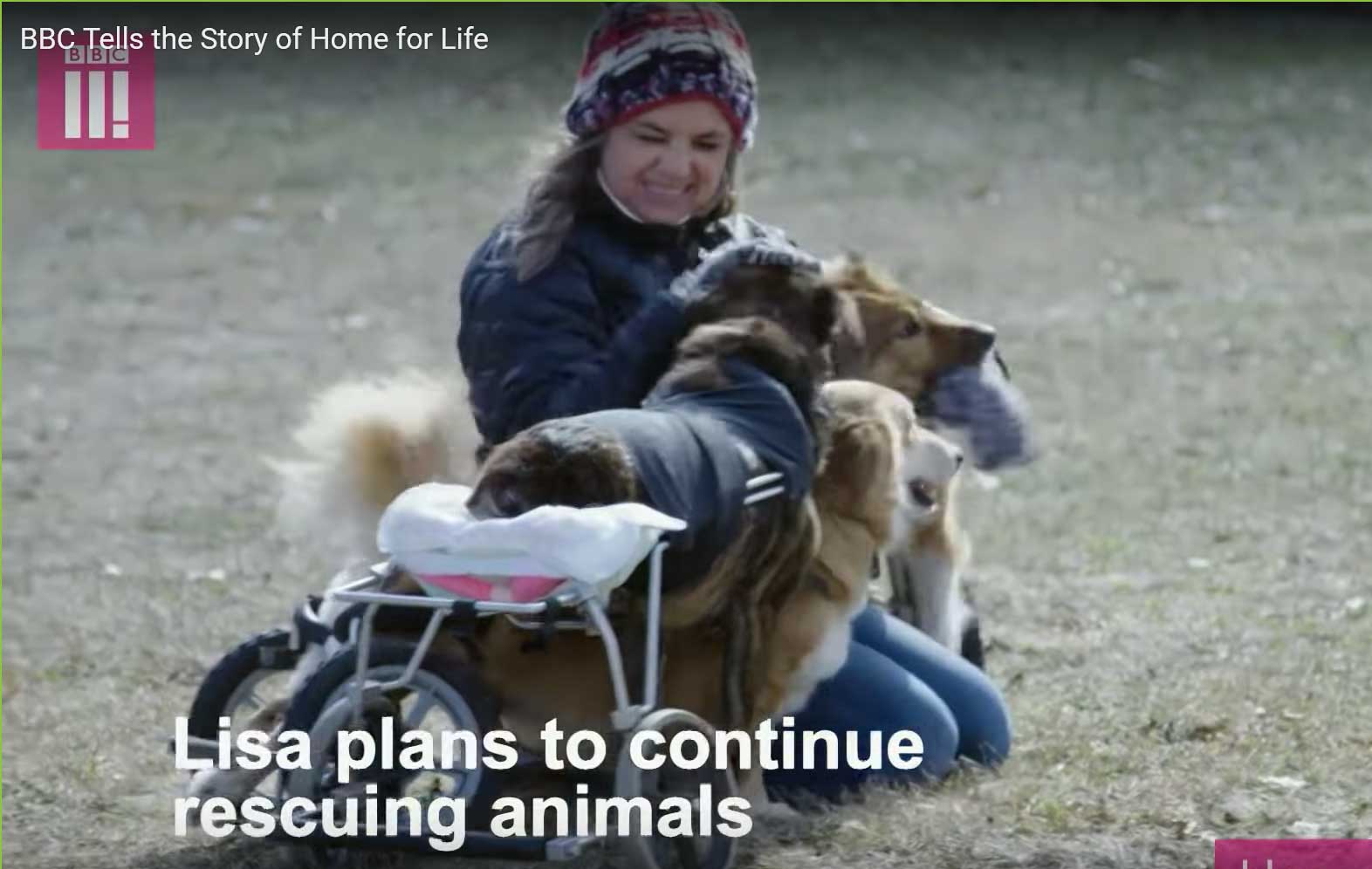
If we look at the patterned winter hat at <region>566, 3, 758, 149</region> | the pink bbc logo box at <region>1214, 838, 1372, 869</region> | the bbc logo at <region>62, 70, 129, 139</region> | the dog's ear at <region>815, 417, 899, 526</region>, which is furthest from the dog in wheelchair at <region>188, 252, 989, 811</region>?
the bbc logo at <region>62, 70, 129, 139</region>

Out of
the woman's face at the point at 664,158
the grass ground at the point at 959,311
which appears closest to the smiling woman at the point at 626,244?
the woman's face at the point at 664,158

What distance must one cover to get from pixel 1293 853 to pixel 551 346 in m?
1.32

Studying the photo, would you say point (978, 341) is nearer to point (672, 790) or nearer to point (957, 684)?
point (957, 684)

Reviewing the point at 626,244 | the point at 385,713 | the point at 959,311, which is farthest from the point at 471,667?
the point at 959,311

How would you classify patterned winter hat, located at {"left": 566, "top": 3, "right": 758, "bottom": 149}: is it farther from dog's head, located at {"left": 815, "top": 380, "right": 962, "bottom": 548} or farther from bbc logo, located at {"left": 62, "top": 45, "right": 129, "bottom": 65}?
bbc logo, located at {"left": 62, "top": 45, "right": 129, "bottom": 65}

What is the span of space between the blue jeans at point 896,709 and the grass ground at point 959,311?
0.07 m

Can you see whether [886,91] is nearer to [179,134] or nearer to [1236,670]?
[179,134]

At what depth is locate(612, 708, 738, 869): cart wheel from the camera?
2889 mm

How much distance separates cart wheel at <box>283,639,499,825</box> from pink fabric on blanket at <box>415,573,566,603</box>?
0.15 m

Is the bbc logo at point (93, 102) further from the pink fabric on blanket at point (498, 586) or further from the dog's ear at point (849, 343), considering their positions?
the pink fabric on blanket at point (498, 586)

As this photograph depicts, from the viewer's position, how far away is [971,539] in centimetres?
580

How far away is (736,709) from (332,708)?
602mm

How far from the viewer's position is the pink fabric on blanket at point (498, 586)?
281 centimetres

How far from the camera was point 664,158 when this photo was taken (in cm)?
356
